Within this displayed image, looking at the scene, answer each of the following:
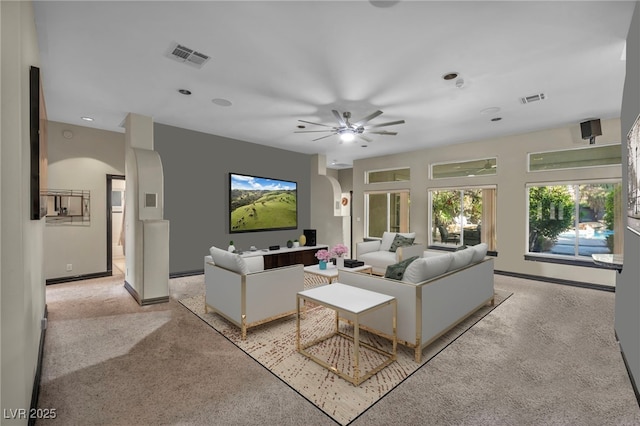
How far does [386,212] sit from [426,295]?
6.30m

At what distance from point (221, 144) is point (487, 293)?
5.64 m

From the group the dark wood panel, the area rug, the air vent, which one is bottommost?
the area rug

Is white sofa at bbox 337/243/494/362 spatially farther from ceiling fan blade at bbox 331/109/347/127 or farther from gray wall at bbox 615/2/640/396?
ceiling fan blade at bbox 331/109/347/127

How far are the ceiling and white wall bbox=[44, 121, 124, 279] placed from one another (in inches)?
20.4

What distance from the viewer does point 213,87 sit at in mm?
3717

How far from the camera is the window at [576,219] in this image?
16.7ft

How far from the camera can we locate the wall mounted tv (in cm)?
635

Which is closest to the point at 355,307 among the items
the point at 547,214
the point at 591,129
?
the point at 591,129

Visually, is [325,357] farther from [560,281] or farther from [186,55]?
[560,281]

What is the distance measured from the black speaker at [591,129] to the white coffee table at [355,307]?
4987 millimetres

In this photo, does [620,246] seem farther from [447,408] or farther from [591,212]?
[447,408]

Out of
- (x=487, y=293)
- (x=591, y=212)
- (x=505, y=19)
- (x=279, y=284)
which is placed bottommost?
(x=487, y=293)

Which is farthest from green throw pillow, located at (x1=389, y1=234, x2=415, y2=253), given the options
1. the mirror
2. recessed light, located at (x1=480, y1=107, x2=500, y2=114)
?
the mirror

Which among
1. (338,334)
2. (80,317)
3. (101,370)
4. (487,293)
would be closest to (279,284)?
(338,334)
